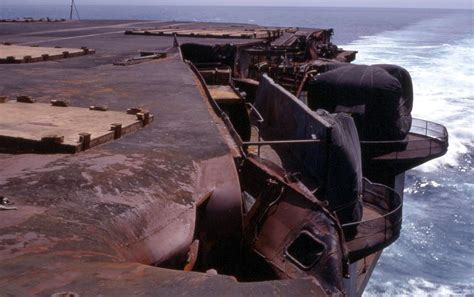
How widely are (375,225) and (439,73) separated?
5249cm

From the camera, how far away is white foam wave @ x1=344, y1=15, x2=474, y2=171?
39781 mm

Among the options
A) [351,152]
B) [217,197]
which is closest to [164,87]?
[351,152]

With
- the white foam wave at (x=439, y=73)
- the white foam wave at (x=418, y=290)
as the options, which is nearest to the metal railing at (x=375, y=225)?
the white foam wave at (x=418, y=290)

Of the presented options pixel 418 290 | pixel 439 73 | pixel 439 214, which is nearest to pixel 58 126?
pixel 418 290

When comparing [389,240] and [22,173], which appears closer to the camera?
[22,173]

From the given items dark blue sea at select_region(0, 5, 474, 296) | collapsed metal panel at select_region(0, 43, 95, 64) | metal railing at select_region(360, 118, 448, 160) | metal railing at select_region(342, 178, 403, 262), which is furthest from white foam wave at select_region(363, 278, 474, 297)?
collapsed metal panel at select_region(0, 43, 95, 64)

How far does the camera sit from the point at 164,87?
958cm

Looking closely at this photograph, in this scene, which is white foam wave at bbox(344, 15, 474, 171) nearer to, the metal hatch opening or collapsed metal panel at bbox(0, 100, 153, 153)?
collapsed metal panel at bbox(0, 100, 153, 153)

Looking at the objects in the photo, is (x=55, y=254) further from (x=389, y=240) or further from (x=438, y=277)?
(x=438, y=277)

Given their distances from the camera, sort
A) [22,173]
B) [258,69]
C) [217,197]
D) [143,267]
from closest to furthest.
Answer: [143,267], [22,173], [217,197], [258,69]

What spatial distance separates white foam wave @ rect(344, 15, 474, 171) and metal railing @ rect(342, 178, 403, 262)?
23366 millimetres

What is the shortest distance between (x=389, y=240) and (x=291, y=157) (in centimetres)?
249

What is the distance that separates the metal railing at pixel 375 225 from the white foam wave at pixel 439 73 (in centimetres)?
2337

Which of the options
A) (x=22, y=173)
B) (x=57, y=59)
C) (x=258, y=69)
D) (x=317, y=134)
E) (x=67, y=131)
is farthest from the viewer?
(x=258, y=69)
